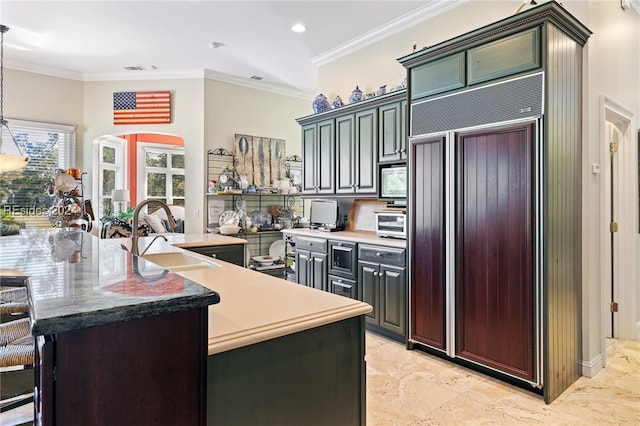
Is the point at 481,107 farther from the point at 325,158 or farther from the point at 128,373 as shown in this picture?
the point at 128,373

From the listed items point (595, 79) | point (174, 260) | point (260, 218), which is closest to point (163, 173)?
point (260, 218)

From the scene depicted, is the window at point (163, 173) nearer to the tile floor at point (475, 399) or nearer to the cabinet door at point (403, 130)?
the cabinet door at point (403, 130)

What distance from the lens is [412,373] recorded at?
286 centimetres

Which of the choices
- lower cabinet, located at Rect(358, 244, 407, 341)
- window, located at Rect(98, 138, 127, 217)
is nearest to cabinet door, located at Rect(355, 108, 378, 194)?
lower cabinet, located at Rect(358, 244, 407, 341)

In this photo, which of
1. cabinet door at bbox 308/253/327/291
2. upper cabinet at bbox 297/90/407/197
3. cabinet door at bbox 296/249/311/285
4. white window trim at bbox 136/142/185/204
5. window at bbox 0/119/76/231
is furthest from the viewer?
white window trim at bbox 136/142/185/204

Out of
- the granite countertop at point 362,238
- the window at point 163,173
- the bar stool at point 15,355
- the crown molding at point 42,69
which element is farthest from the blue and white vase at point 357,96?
the window at point 163,173

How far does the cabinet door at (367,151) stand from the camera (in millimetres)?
3947

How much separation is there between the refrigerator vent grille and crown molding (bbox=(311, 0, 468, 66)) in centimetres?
121

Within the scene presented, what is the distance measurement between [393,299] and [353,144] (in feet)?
5.72

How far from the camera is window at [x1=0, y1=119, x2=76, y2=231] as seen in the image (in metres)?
5.23

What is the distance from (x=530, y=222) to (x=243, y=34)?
3.72 meters

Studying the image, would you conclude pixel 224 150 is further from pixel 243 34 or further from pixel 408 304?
pixel 408 304

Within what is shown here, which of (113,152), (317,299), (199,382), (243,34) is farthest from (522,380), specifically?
(113,152)

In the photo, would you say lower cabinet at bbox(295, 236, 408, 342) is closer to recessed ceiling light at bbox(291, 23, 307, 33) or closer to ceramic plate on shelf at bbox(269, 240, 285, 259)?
ceramic plate on shelf at bbox(269, 240, 285, 259)
